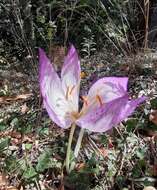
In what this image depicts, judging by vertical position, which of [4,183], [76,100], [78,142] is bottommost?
[4,183]

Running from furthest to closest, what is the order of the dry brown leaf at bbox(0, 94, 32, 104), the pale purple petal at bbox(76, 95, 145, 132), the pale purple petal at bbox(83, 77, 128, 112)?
the dry brown leaf at bbox(0, 94, 32, 104)
the pale purple petal at bbox(83, 77, 128, 112)
the pale purple petal at bbox(76, 95, 145, 132)

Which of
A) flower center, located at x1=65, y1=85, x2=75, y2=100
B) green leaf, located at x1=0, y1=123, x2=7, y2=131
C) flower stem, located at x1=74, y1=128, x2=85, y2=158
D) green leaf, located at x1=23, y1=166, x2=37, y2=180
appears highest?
flower center, located at x1=65, y1=85, x2=75, y2=100

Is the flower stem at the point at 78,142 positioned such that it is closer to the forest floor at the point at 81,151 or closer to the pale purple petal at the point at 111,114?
the forest floor at the point at 81,151

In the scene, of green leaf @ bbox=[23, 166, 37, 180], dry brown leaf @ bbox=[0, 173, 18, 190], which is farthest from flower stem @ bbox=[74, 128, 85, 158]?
dry brown leaf @ bbox=[0, 173, 18, 190]

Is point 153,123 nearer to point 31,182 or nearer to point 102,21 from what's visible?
point 31,182

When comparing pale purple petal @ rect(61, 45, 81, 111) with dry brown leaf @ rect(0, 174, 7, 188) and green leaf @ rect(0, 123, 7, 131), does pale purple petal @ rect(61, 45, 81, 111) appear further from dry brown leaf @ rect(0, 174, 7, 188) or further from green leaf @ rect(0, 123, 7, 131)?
green leaf @ rect(0, 123, 7, 131)

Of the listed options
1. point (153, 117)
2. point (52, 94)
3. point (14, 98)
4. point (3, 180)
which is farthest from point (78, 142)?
point (14, 98)

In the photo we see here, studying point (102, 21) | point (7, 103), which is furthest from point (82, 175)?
point (102, 21)

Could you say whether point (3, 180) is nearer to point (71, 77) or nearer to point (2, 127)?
point (2, 127)
